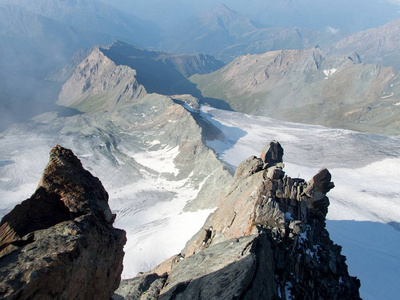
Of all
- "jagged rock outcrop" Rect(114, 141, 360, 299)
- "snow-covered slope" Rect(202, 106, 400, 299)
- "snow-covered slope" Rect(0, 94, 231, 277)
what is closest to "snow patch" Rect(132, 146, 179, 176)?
"snow-covered slope" Rect(0, 94, 231, 277)

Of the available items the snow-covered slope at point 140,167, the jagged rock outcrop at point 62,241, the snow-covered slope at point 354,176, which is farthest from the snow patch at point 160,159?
the jagged rock outcrop at point 62,241

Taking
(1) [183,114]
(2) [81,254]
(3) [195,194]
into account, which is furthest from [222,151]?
(2) [81,254]

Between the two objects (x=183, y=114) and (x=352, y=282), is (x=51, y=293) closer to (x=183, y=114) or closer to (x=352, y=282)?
(x=352, y=282)

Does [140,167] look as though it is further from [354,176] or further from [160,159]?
[354,176]

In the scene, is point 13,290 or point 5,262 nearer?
point 13,290

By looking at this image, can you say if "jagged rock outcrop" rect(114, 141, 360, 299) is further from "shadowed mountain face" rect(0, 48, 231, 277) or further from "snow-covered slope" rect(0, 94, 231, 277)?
"shadowed mountain face" rect(0, 48, 231, 277)

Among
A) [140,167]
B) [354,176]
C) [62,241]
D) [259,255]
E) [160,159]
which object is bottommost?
[259,255]

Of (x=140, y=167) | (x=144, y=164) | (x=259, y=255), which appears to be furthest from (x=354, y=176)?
(x=259, y=255)
